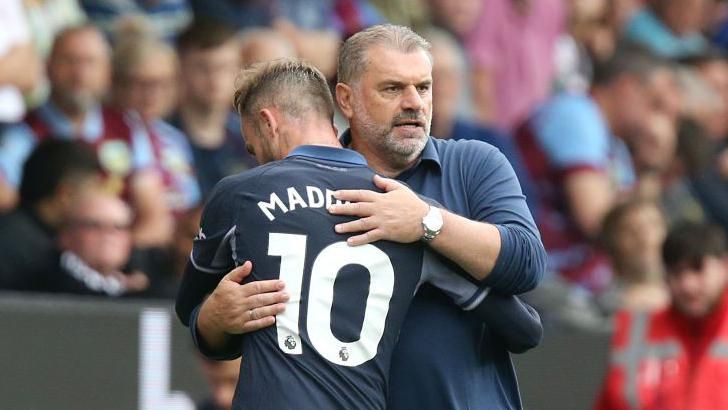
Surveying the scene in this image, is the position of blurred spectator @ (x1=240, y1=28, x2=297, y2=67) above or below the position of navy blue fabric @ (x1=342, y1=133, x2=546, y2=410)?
below

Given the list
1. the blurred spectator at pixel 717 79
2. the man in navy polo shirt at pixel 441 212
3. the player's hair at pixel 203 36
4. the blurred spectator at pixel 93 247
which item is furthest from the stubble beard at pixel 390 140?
the blurred spectator at pixel 717 79

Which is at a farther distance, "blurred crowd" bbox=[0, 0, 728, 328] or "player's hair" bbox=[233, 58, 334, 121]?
"blurred crowd" bbox=[0, 0, 728, 328]

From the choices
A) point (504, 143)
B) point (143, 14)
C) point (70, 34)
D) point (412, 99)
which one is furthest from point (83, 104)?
point (412, 99)

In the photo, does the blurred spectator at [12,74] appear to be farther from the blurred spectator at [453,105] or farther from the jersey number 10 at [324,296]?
the jersey number 10 at [324,296]

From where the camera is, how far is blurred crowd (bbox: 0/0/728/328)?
695 cm

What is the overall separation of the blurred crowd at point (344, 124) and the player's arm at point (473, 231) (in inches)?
125

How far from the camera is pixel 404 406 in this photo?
4121mm

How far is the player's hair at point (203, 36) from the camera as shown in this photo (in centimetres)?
795

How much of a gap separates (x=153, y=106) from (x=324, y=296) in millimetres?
4028

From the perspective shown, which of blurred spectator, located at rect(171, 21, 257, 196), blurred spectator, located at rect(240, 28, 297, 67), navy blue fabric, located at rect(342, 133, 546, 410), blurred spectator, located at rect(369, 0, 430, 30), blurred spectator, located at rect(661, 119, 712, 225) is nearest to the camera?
navy blue fabric, located at rect(342, 133, 546, 410)

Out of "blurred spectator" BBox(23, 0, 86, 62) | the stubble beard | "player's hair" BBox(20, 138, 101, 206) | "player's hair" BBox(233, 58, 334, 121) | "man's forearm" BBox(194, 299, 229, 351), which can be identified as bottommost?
"player's hair" BBox(20, 138, 101, 206)

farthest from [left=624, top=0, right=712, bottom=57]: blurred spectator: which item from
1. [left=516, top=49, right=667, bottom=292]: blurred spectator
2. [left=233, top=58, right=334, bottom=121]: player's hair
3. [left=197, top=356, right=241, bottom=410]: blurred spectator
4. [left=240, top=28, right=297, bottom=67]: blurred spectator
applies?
[left=233, top=58, right=334, bottom=121]: player's hair

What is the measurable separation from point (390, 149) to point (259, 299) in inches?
23.6

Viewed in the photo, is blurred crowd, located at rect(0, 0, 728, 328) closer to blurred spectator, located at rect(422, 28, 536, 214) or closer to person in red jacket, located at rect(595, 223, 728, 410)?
blurred spectator, located at rect(422, 28, 536, 214)
